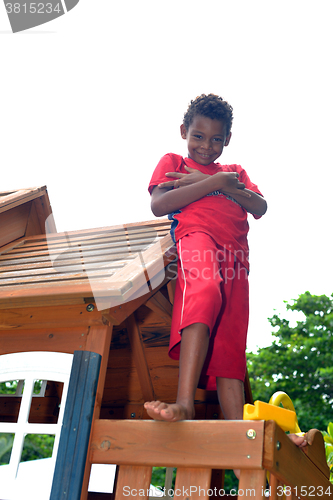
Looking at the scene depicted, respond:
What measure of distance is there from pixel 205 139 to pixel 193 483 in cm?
200

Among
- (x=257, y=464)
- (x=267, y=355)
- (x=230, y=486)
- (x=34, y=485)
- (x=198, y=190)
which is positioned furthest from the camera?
(x=267, y=355)

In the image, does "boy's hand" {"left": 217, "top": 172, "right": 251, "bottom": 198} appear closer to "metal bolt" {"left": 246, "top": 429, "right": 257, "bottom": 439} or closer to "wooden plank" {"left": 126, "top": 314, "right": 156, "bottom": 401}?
"wooden plank" {"left": 126, "top": 314, "right": 156, "bottom": 401}

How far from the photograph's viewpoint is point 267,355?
13922 millimetres

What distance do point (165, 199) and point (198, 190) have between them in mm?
208

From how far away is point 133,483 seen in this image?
1.89 m

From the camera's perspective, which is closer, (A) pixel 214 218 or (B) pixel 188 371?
(B) pixel 188 371

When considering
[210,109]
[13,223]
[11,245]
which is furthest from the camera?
[13,223]

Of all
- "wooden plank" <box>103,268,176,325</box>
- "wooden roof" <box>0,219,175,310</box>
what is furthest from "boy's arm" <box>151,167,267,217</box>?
"wooden plank" <box>103,268,176,325</box>

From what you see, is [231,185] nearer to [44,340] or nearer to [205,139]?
[205,139]

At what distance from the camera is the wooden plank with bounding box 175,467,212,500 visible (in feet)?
5.74

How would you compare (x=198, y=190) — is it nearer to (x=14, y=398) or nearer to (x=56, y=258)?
(x=56, y=258)

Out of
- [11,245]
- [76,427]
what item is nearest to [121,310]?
[76,427]

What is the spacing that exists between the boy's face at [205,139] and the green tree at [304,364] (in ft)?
35.8

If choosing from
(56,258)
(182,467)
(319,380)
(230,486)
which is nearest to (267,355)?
(319,380)
